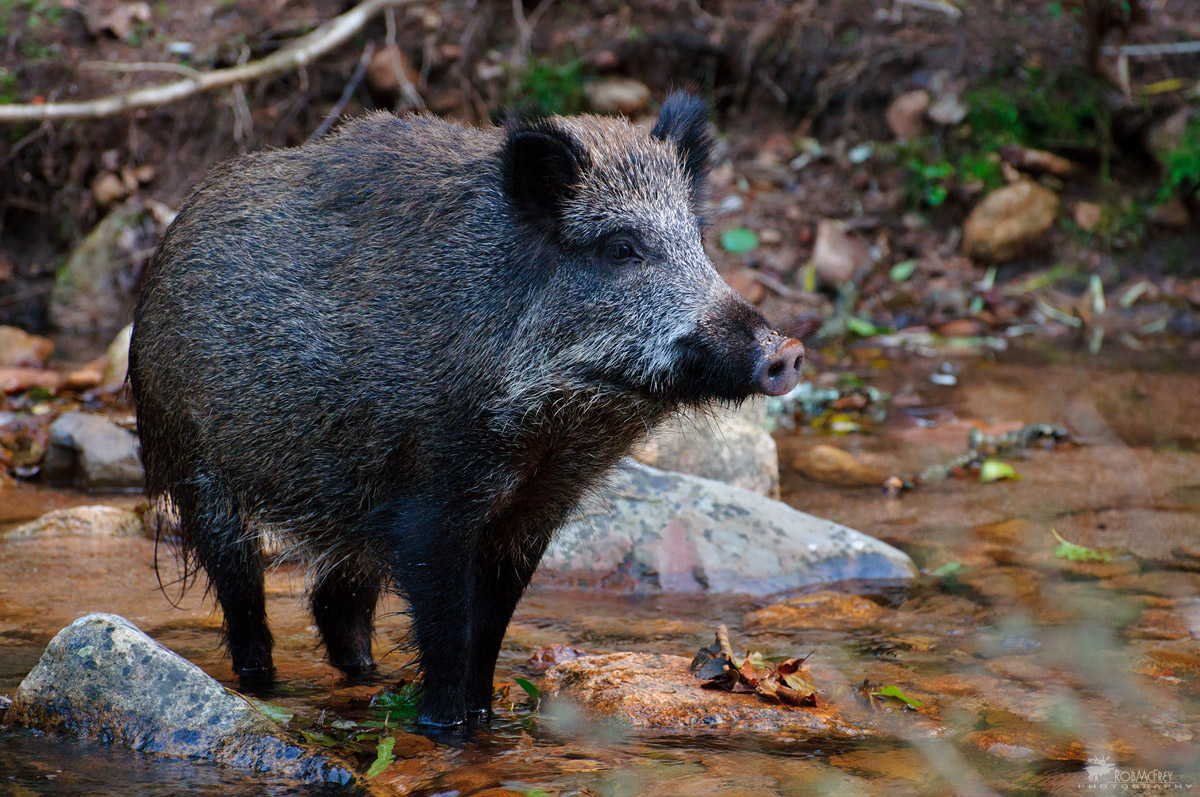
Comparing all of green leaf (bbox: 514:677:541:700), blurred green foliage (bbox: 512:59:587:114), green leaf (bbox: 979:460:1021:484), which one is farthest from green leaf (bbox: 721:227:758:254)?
green leaf (bbox: 514:677:541:700)

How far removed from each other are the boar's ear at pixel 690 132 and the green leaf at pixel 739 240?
672 centimetres

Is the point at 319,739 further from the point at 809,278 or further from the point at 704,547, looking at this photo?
the point at 809,278

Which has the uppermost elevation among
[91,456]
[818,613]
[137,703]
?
[137,703]

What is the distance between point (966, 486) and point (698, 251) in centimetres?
370

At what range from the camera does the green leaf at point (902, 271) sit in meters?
11.3

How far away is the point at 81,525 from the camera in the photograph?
6.42 meters

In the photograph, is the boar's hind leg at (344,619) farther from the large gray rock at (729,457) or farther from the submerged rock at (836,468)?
the submerged rock at (836,468)

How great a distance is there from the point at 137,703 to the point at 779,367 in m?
2.34

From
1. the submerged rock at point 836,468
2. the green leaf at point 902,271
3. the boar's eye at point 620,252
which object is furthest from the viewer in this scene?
the green leaf at point 902,271

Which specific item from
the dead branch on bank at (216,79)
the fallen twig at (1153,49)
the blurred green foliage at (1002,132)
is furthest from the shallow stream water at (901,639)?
the fallen twig at (1153,49)

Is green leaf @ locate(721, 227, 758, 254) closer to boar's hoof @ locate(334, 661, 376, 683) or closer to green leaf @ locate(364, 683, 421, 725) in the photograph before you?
boar's hoof @ locate(334, 661, 376, 683)

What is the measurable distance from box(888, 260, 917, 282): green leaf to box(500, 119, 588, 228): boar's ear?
25.1 feet

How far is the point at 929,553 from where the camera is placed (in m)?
6.27

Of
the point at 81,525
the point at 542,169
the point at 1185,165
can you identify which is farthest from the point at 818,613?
the point at 1185,165
